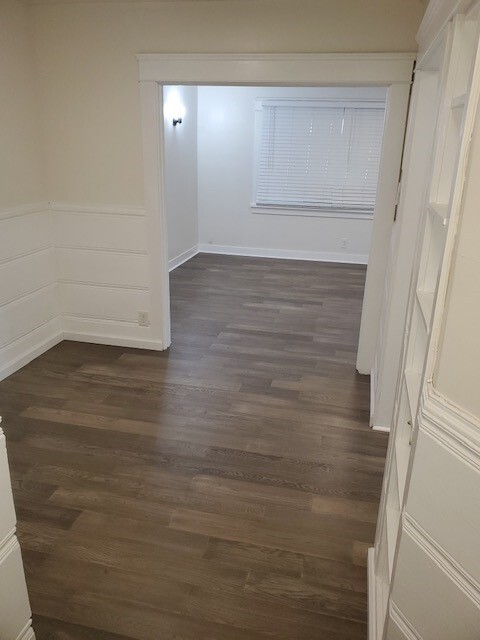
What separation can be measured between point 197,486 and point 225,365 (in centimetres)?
137

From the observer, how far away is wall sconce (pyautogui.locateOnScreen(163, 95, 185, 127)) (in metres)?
5.61

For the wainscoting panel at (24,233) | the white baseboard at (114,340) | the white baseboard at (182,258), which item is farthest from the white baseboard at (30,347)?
the white baseboard at (182,258)

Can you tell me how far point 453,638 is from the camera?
1122 mm

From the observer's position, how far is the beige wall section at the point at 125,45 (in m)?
2.98

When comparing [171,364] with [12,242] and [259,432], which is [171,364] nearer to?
[259,432]

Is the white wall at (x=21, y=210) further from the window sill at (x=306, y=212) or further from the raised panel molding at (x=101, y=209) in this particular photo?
the window sill at (x=306, y=212)

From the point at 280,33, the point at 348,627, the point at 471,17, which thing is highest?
the point at 280,33

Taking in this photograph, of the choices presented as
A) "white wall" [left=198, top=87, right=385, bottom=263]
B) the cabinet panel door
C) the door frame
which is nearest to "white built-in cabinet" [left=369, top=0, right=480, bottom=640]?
the cabinet panel door

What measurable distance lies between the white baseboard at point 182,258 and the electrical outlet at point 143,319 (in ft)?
7.49

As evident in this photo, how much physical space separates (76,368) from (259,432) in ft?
4.96

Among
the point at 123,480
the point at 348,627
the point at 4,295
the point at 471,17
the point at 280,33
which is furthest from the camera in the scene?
the point at 4,295

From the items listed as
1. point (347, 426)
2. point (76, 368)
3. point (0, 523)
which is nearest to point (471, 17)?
point (0, 523)

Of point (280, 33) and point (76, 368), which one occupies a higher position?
point (280, 33)

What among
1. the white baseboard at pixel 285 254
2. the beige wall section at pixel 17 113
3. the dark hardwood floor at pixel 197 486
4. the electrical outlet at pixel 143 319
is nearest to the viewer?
the dark hardwood floor at pixel 197 486
